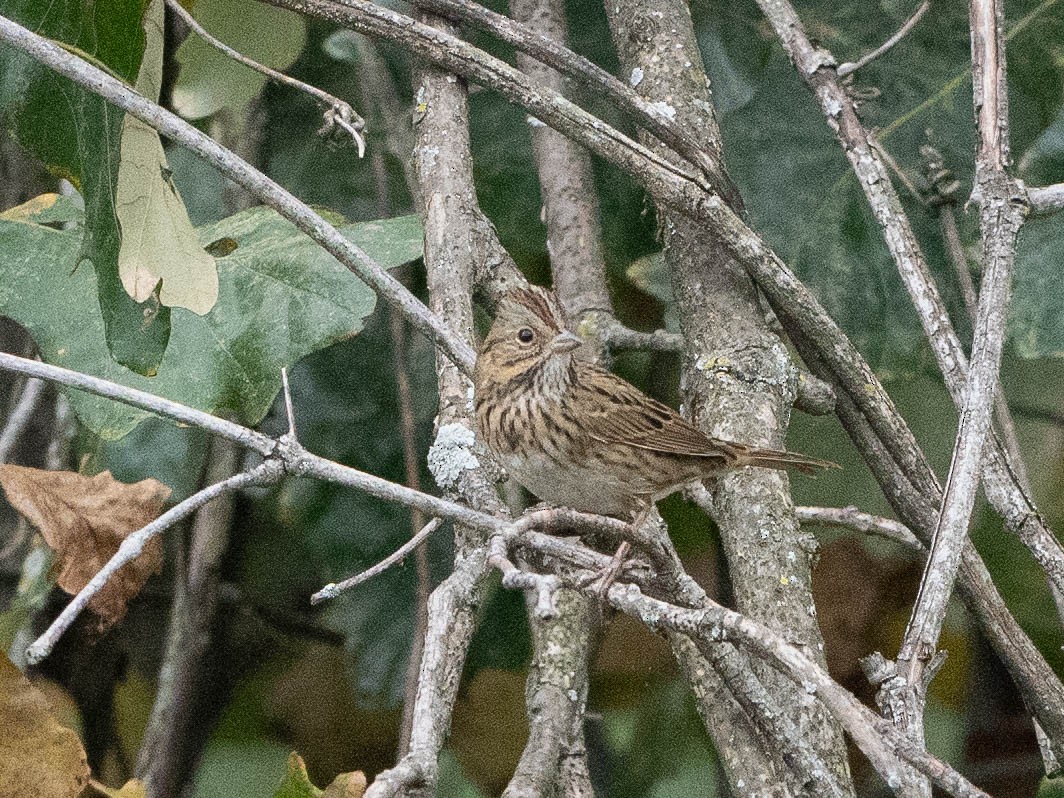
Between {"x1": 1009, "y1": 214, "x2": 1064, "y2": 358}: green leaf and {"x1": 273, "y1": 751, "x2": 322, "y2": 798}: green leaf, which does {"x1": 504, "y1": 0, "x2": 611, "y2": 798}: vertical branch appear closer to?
{"x1": 273, "y1": 751, "x2": 322, "y2": 798}: green leaf

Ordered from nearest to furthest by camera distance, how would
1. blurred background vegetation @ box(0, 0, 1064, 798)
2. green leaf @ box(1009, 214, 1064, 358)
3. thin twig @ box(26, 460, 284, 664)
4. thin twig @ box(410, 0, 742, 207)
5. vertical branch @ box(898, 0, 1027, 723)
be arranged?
thin twig @ box(26, 460, 284, 664), vertical branch @ box(898, 0, 1027, 723), thin twig @ box(410, 0, 742, 207), green leaf @ box(1009, 214, 1064, 358), blurred background vegetation @ box(0, 0, 1064, 798)

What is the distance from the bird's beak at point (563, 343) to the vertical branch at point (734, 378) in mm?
236

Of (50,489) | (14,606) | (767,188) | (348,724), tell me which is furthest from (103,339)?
(767,188)

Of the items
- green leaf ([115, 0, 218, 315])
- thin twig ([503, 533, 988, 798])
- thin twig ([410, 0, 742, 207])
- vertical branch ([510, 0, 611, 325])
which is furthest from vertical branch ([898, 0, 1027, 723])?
green leaf ([115, 0, 218, 315])

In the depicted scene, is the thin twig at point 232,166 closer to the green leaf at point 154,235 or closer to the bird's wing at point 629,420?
the green leaf at point 154,235

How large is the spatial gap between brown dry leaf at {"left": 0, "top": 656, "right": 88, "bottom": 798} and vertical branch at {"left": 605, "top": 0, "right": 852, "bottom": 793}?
111cm

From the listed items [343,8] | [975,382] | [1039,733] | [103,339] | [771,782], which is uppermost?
[343,8]

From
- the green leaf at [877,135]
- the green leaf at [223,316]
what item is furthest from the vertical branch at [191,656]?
the green leaf at [877,135]

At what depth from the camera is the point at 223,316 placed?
2.62 metres

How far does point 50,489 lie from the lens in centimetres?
263

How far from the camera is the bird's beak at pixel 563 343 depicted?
2.66 m

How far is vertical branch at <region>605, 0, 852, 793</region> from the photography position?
2.06 metres

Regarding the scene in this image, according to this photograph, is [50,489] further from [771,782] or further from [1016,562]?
A: [1016,562]

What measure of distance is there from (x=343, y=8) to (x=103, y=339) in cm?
85
